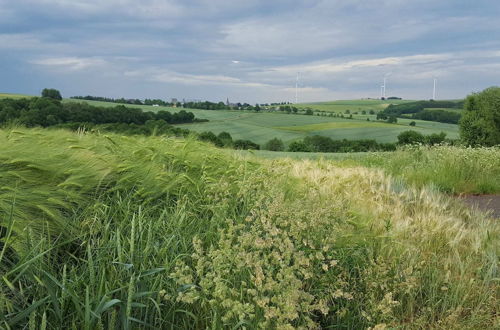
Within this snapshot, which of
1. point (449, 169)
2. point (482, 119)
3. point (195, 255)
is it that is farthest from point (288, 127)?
point (195, 255)

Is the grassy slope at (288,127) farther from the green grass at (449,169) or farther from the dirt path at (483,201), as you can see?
the dirt path at (483,201)

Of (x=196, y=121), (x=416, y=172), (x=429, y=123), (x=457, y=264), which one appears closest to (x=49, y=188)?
(x=457, y=264)

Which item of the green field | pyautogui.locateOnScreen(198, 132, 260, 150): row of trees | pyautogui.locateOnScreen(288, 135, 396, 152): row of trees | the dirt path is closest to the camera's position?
pyautogui.locateOnScreen(198, 132, 260, 150): row of trees

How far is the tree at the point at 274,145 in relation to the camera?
21.3m

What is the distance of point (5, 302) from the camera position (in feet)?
7.89

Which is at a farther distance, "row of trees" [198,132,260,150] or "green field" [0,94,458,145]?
"green field" [0,94,458,145]

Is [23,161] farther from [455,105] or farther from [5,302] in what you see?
[455,105]

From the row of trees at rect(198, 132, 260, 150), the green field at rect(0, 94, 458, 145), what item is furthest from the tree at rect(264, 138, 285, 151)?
the row of trees at rect(198, 132, 260, 150)

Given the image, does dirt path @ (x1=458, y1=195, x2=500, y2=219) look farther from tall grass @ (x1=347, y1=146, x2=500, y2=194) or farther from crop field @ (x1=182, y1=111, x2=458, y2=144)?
crop field @ (x1=182, y1=111, x2=458, y2=144)

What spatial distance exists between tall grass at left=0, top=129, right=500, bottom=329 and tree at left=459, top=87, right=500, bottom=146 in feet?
45.3

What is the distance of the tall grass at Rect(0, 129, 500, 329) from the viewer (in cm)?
237

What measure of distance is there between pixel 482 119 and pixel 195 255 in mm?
16858

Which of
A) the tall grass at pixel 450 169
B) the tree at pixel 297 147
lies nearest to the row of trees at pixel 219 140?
the tall grass at pixel 450 169

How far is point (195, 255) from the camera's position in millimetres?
2229
